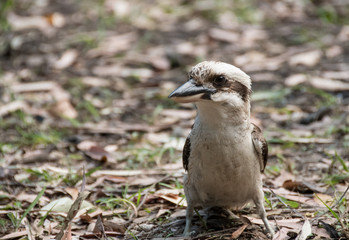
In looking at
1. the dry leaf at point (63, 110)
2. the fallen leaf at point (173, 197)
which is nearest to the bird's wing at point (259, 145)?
the fallen leaf at point (173, 197)

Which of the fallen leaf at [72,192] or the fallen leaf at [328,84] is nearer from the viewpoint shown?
the fallen leaf at [72,192]

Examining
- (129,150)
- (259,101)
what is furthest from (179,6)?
(129,150)

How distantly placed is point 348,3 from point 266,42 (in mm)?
2441

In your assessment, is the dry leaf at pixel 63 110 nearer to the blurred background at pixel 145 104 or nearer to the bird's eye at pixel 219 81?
the blurred background at pixel 145 104

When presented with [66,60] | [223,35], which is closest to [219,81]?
[66,60]

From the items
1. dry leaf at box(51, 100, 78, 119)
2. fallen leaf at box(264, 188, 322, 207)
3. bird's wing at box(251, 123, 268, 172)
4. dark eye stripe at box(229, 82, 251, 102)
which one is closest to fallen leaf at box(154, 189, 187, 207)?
fallen leaf at box(264, 188, 322, 207)

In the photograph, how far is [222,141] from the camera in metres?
3.57

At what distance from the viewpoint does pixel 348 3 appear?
1027 centimetres

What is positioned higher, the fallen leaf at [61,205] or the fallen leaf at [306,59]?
the fallen leaf at [306,59]

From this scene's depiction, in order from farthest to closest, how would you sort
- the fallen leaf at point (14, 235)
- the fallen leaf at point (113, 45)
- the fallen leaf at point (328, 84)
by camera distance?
the fallen leaf at point (113, 45) → the fallen leaf at point (328, 84) → the fallen leaf at point (14, 235)

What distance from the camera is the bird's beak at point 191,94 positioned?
343 centimetres

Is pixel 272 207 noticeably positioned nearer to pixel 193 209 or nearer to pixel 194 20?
pixel 193 209

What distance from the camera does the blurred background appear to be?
167 inches

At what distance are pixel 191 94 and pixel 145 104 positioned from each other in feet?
11.8
